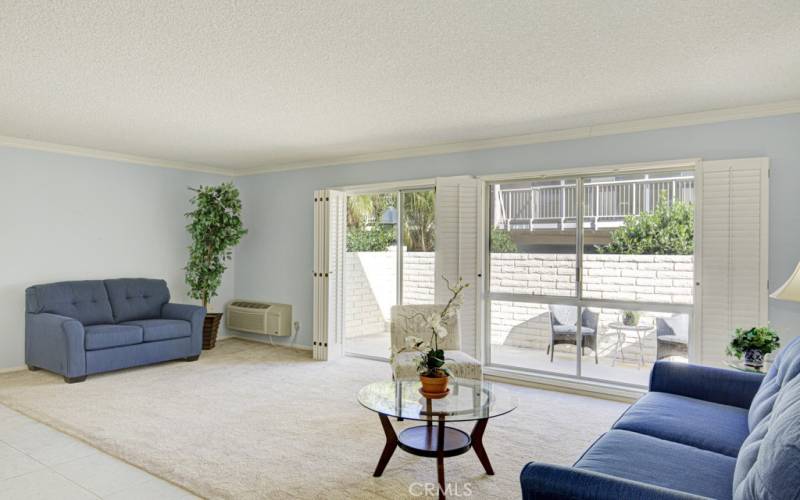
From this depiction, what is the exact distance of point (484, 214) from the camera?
507 cm

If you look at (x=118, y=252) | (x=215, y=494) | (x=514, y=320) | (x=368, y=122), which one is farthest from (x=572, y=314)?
(x=118, y=252)

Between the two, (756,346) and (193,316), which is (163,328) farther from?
(756,346)

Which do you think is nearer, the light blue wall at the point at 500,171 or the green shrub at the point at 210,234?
the light blue wall at the point at 500,171

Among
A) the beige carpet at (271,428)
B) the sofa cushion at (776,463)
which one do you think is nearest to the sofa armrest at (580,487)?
the sofa cushion at (776,463)

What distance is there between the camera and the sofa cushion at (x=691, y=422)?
2.18 m

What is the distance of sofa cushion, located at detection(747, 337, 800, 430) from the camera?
206 cm

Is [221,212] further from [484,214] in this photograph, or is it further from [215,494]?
[215,494]

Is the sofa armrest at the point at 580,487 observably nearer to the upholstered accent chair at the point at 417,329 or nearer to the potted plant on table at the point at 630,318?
the upholstered accent chair at the point at 417,329

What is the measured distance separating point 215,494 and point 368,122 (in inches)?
120

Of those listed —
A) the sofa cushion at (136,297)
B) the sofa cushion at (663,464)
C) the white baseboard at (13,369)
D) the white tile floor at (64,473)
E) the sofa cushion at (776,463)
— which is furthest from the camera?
the sofa cushion at (136,297)

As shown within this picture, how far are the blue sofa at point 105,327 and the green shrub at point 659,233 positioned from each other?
4.47 metres

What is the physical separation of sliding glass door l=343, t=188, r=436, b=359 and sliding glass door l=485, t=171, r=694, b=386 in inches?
37.0

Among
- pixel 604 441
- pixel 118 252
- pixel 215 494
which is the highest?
pixel 118 252

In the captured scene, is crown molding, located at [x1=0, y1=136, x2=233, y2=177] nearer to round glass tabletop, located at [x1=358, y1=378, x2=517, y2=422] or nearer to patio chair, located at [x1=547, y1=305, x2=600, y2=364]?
round glass tabletop, located at [x1=358, y1=378, x2=517, y2=422]
